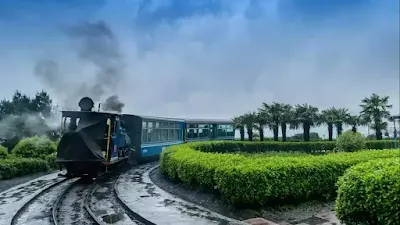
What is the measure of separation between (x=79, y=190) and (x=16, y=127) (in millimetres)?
17721

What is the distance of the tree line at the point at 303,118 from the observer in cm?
3584

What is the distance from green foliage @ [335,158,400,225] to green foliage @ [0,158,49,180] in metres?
13.4

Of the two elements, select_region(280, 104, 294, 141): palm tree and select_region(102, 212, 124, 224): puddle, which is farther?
select_region(280, 104, 294, 141): palm tree

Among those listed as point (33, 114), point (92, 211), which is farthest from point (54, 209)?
point (33, 114)

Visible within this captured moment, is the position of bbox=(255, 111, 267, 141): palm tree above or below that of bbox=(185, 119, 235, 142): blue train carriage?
above

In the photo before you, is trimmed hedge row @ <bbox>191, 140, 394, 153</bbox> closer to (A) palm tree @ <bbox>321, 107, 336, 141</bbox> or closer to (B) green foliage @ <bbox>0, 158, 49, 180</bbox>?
(A) palm tree @ <bbox>321, 107, 336, 141</bbox>

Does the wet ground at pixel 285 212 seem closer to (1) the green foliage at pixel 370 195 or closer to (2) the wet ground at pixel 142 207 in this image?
(2) the wet ground at pixel 142 207

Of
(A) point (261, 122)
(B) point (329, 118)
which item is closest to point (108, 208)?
(A) point (261, 122)

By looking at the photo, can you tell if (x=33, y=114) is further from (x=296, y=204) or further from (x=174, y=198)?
(x=296, y=204)

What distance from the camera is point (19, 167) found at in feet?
50.6

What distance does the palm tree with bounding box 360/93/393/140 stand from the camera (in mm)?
35188

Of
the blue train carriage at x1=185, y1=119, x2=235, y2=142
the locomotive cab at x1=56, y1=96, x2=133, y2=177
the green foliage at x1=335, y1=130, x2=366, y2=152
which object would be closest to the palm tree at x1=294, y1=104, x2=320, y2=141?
the blue train carriage at x1=185, y1=119, x2=235, y2=142

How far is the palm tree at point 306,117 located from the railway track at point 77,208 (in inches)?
1070

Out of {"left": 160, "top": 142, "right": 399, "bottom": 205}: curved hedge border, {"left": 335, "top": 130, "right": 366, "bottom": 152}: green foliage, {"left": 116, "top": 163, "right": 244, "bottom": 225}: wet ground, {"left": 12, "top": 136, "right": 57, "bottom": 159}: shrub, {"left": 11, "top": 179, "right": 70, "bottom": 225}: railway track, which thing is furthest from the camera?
{"left": 335, "top": 130, "right": 366, "bottom": 152}: green foliage
